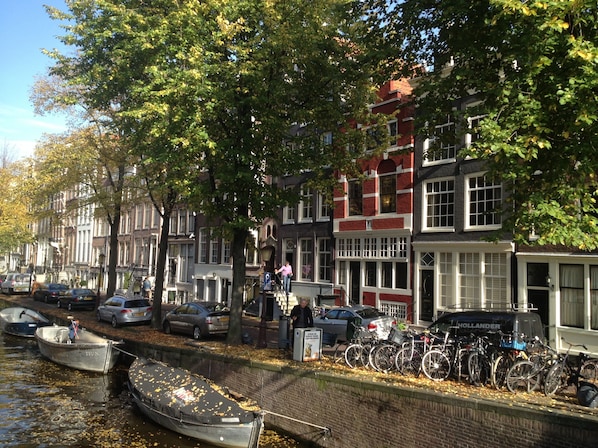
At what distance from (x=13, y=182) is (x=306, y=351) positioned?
46424 millimetres

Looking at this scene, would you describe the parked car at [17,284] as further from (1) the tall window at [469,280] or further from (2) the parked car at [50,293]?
(1) the tall window at [469,280]

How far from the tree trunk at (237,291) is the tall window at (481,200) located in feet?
32.8

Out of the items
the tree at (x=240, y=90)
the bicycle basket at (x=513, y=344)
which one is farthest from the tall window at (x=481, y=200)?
the bicycle basket at (x=513, y=344)

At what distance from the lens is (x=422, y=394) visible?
10.1 m

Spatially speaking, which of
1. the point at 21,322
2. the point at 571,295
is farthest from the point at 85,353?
the point at 571,295

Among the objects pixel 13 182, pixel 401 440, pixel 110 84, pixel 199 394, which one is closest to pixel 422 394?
pixel 401 440

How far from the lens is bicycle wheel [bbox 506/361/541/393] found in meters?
10.7

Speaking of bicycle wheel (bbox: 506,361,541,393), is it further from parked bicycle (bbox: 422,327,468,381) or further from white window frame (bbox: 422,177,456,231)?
white window frame (bbox: 422,177,456,231)

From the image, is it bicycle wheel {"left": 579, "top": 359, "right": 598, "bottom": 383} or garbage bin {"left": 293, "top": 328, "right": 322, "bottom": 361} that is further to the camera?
garbage bin {"left": 293, "top": 328, "right": 322, "bottom": 361}

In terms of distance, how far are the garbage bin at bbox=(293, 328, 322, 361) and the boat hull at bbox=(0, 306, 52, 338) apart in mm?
19973

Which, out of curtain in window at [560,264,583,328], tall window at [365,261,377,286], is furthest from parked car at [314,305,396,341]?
tall window at [365,261,377,286]

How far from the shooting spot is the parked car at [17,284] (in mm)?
48406

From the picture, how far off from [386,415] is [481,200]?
43.9 ft

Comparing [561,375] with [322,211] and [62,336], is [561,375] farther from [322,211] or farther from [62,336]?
[62,336]
